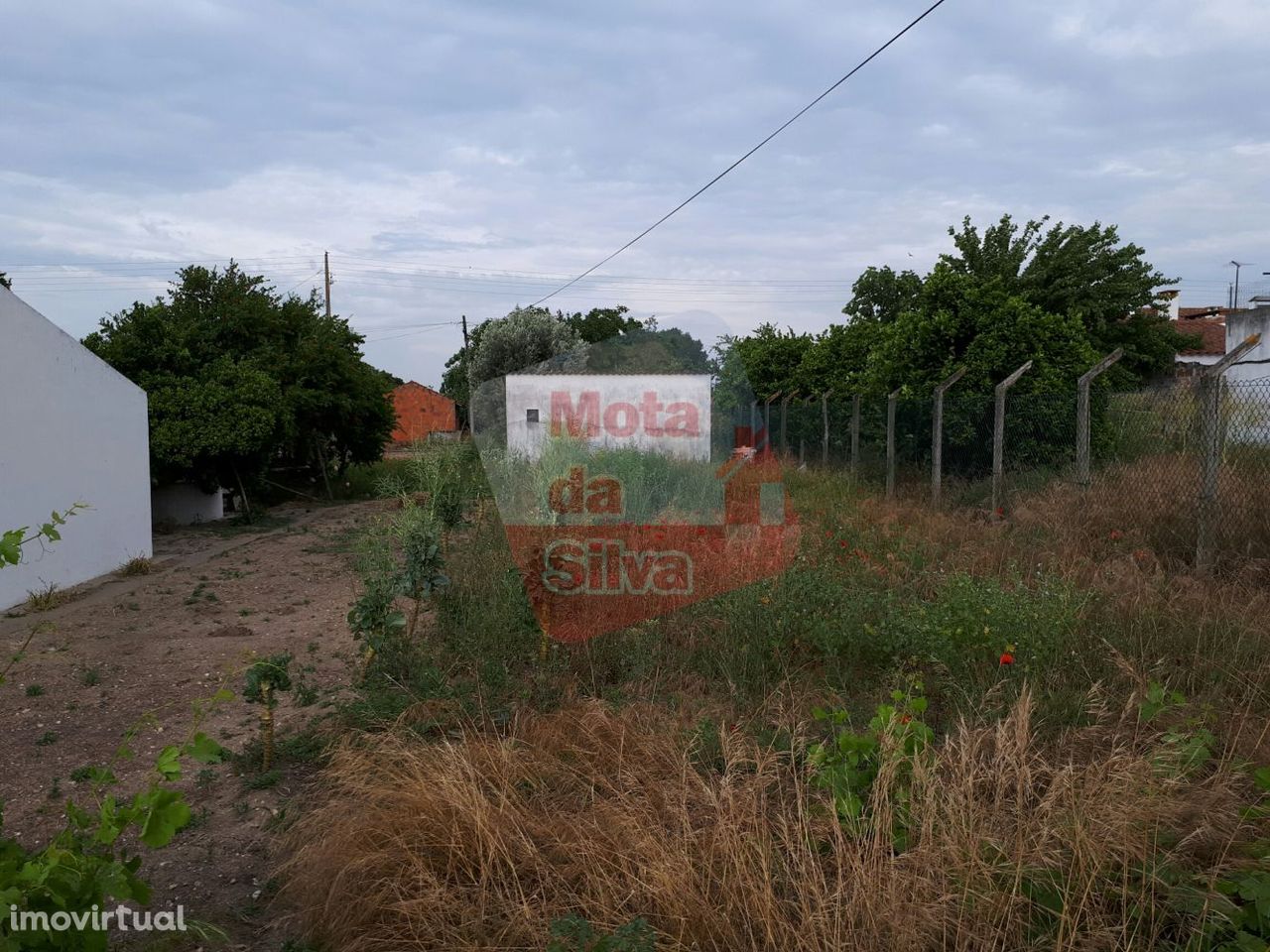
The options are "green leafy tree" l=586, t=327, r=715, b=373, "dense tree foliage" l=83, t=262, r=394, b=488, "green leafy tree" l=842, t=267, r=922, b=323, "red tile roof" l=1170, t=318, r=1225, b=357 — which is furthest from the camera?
"red tile roof" l=1170, t=318, r=1225, b=357

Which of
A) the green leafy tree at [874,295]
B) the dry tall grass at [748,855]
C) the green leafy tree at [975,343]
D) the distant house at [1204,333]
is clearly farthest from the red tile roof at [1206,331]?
the dry tall grass at [748,855]

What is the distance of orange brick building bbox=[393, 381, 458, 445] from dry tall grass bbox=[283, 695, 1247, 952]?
139ft

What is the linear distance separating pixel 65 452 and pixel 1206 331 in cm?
4154

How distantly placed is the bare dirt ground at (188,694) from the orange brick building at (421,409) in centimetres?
3449

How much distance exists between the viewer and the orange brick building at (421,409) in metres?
45.3

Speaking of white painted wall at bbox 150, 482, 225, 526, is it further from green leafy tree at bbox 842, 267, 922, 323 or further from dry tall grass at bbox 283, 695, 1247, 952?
green leafy tree at bbox 842, 267, 922, 323

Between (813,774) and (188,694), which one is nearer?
(813,774)

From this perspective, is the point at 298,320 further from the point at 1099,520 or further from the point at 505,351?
the point at 1099,520

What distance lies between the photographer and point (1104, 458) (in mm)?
8820

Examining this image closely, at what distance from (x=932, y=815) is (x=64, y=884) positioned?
2.20m

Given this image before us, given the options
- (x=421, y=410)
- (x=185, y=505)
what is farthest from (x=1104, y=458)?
(x=421, y=410)

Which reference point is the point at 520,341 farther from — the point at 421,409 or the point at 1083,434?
the point at 421,409

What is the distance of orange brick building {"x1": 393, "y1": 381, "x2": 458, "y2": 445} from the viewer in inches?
1785

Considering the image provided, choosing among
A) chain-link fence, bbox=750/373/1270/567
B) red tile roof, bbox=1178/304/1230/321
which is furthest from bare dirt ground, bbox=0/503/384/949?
red tile roof, bbox=1178/304/1230/321
